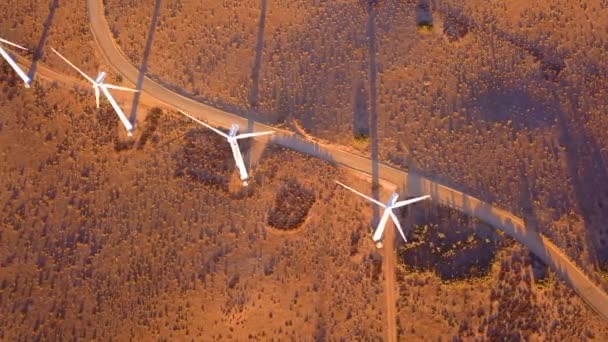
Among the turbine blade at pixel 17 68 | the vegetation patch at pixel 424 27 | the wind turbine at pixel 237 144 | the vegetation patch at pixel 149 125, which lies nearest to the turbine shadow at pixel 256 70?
the wind turbine at pixel 237 144

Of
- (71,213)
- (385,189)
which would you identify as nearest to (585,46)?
(385,189)

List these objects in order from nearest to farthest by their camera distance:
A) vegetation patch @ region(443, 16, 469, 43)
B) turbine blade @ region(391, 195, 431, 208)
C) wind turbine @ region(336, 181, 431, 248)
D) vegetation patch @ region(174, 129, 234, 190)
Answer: wind turbine @ region(336, 181, 431, 248) < turbine blade @ region(391, 195, 431, 208) < vegetation patch @ region(174, 129, 234, 190) < vegetation patch @ region(443, 16, 469, 43)

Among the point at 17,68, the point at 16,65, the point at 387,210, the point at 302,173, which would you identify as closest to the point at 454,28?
the point at 302,173

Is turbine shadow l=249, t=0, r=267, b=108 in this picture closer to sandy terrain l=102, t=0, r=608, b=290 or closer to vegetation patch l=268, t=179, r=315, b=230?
sandy terrain l=102, t=0, r=608, b=290

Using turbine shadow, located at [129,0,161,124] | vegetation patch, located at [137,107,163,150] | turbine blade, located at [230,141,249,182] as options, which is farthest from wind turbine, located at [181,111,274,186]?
turbine shadow, located at [129,0,161,124]

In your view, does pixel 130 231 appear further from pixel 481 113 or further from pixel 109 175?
pixel 481 113

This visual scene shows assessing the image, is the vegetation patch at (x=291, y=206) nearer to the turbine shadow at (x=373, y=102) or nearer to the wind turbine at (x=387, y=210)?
the wind turbine at (x=387, y=210)

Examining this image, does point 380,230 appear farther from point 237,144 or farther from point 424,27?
point 424,27
